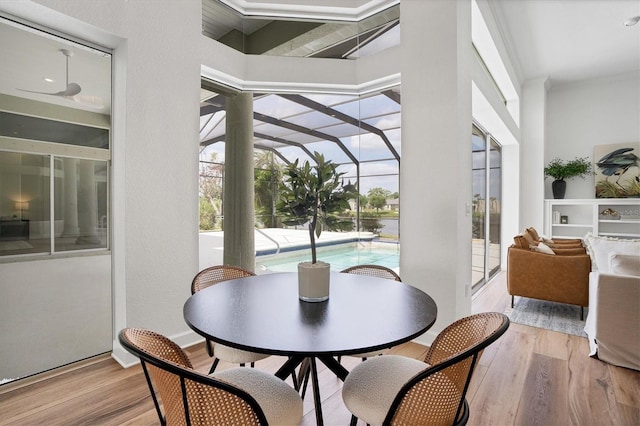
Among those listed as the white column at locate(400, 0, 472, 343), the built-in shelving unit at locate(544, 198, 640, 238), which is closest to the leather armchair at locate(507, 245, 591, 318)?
the white column at locate(400, 0, 472, 343)

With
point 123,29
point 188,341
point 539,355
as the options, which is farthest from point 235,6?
point 539,355

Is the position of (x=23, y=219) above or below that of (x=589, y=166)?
below

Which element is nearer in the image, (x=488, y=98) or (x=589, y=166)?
(x=488, y=98)

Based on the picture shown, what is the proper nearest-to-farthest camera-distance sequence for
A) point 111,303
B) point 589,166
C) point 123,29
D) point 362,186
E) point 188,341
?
1. point 123,29
2. point 111,303
3. point 188,341
4. point 362,186
5. point 589,166

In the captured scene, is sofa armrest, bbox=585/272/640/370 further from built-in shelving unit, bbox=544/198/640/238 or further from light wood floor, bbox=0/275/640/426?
built-in shelving unit, bbox=544/198/640/238

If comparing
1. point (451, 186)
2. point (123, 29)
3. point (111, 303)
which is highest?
point (123, 29)

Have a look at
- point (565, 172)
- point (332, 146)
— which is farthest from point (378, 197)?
point (565, 172)

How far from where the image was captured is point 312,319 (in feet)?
4.26

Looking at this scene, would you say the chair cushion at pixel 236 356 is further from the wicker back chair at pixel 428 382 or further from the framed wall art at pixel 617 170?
the framed wall art at pixel 617 170

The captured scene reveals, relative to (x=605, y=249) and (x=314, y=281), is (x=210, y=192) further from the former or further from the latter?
(x=605, y=249)

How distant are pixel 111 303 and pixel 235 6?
2.96m

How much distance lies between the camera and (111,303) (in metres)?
2.56

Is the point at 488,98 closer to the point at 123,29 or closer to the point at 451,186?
the point at 451,186

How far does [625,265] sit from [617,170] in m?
4.51
